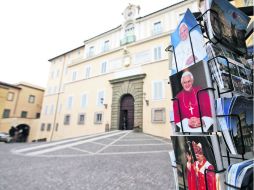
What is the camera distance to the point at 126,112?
44.5 feet

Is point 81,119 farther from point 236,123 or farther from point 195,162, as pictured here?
→ point 236,123

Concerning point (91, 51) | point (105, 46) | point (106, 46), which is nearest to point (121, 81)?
point (106, 46)

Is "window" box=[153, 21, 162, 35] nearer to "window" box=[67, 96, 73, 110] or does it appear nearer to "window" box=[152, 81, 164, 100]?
"window" box=[152, 81, 164, 100]

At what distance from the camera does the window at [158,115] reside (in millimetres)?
10915

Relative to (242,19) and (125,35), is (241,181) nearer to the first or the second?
(242,19)

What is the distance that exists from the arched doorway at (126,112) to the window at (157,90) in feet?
7.67

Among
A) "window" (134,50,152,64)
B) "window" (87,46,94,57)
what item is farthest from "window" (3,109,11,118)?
"window" (134,50,152,64)

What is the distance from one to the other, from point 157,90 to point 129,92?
2659 millimetres

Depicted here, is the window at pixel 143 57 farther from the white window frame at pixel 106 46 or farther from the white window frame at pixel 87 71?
the white window frame at pixel 87 71

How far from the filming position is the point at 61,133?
16266 millimetres

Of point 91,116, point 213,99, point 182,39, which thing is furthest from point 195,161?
point 91,116

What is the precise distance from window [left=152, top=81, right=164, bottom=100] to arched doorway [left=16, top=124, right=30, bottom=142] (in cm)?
1942

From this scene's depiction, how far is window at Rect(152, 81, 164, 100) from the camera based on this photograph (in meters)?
11.4

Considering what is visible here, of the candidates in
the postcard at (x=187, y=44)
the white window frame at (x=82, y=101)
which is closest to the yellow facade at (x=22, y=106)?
the white window frame at (x=82, y=101)
